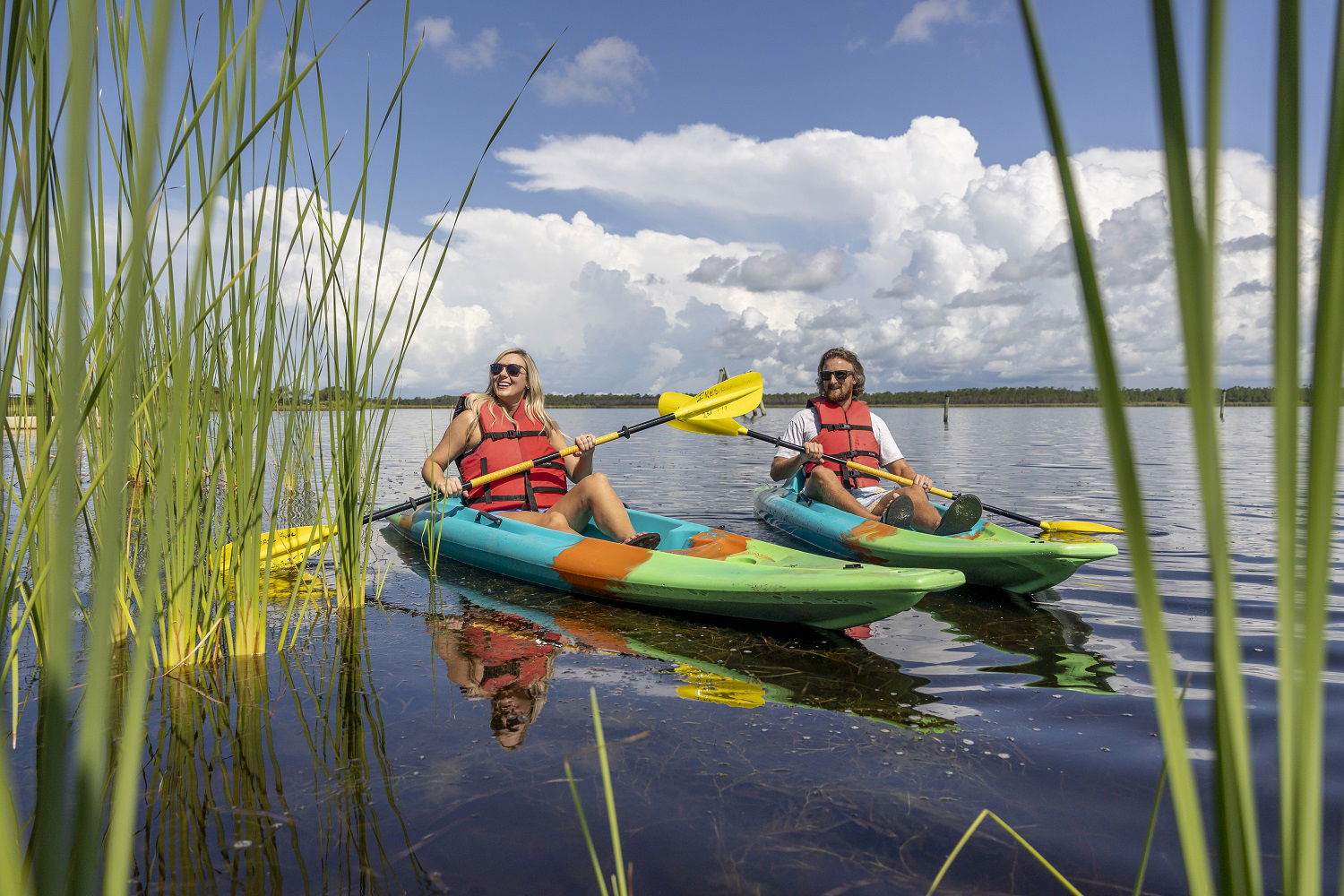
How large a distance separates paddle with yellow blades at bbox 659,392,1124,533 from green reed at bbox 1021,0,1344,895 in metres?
5.38

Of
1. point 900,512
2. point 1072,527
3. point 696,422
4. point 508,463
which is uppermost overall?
point 696,422

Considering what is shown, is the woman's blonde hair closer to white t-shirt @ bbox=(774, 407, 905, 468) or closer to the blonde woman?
the blonde woman

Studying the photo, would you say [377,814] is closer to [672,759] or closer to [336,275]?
[672,759]

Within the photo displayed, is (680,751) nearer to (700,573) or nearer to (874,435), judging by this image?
(700,573)

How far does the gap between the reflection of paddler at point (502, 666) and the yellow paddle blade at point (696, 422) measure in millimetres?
3021

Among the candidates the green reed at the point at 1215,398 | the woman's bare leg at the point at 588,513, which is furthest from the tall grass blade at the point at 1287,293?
the woman's bare leg at the point at 588,513

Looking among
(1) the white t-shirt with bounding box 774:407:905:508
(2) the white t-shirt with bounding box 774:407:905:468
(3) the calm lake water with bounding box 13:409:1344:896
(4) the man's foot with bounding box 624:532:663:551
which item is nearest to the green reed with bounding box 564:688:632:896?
(3) the calm lake water with bounding box 13:409:1344:896

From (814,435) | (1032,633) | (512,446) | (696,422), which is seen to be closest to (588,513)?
(512,446)

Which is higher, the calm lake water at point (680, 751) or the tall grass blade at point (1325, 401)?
the tall grass blade at point (1325, 401)

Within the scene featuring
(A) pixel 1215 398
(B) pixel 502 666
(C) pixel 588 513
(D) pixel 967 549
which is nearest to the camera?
(A) pixel 1215 398

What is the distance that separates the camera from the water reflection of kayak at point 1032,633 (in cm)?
312

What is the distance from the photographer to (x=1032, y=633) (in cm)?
379

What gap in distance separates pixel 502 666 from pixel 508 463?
8.88ft

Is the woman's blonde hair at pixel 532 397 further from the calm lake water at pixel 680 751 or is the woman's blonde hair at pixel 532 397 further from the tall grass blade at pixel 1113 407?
the tall grass blade at pixel 1113 407
